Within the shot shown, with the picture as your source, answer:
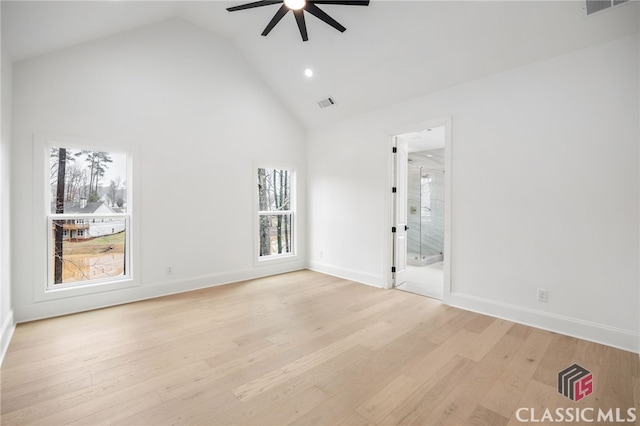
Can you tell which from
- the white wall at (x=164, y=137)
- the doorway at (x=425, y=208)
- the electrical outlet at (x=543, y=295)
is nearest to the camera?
the electrical outlet at (x=543, y=295)

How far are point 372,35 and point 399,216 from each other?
2.60 metres

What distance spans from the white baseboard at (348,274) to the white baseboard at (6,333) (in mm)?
4123

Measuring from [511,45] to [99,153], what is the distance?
5.05 metres

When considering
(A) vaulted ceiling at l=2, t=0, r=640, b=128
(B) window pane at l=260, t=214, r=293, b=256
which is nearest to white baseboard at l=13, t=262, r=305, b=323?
(B) window pane at l=260, t=214, r=293, b=256

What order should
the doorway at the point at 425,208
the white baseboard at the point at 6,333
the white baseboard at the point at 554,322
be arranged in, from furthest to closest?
the doorway at the point at 425,208 → the white baseboard at the point at 554,322 → the white baseboard at the point at 6,333

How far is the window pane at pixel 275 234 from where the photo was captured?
18.0ft

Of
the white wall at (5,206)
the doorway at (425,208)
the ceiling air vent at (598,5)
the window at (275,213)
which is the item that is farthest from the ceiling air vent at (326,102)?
the white wall at (5,206)

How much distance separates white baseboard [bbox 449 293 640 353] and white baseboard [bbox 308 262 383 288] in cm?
123

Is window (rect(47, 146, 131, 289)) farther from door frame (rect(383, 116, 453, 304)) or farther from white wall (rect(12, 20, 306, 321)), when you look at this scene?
door frame (rect(383, 116, 453, 304))

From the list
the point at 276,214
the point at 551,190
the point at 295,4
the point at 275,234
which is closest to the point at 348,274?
the point at 275,234

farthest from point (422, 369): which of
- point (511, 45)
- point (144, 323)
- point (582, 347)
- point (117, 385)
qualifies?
point (511, 45)

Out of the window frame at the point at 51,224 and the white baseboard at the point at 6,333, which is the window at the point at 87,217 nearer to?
the window frame at the point at 51,224

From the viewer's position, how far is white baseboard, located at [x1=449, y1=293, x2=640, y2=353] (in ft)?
8.77

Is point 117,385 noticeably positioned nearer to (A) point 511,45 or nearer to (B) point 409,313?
(B) point 409,313
